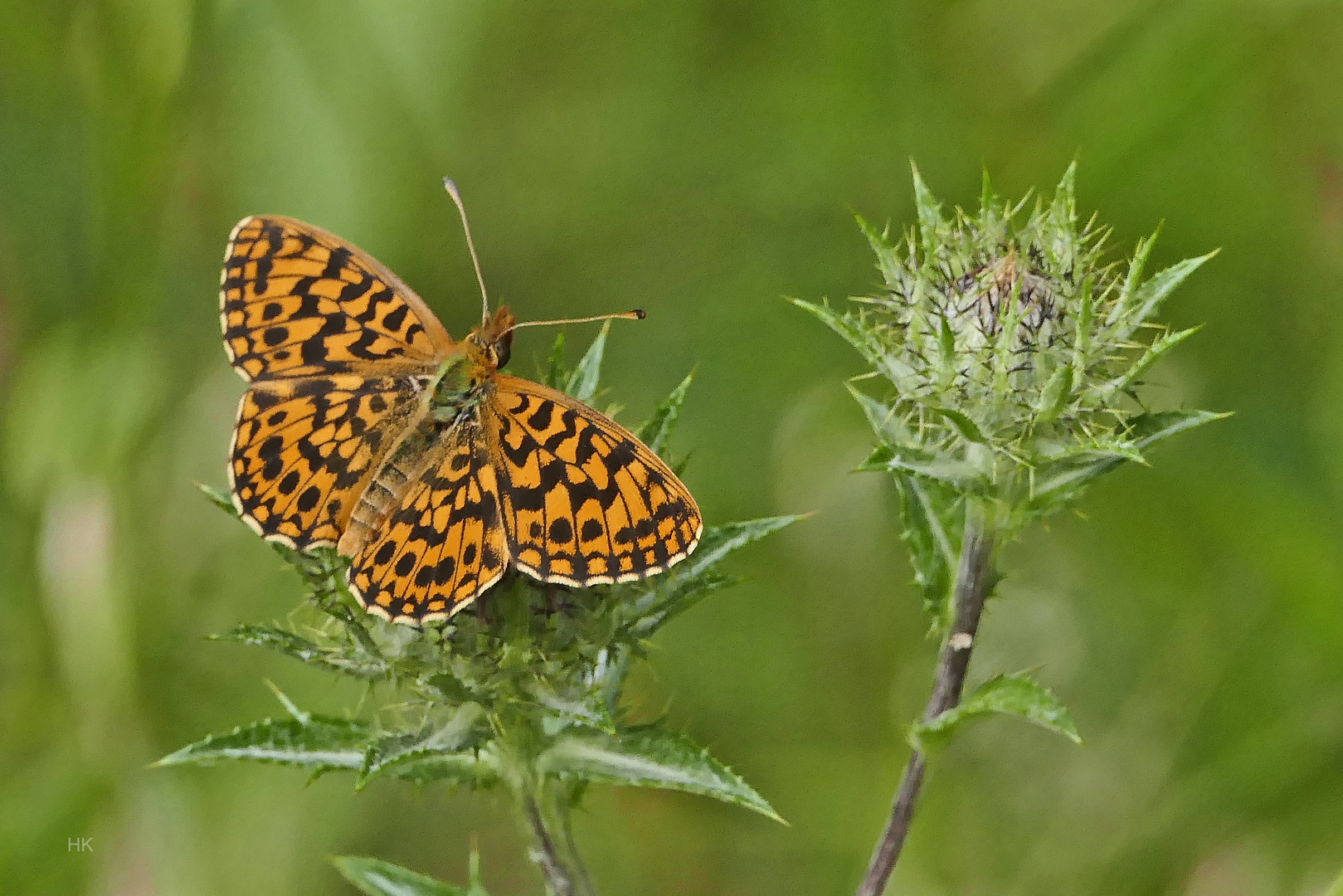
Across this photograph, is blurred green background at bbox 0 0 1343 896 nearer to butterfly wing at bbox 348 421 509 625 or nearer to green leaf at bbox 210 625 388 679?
green leaf at bbox 210 625 388 679

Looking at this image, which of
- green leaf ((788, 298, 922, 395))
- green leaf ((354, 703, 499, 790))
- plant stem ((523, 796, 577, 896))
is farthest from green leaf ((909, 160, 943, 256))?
plant stem ((523, 796, 577, 896))

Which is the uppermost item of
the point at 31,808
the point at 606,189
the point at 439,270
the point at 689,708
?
the point at 606,189

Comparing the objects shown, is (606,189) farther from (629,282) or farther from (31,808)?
(31,808)

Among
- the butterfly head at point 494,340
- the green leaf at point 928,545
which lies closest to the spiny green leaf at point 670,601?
the green leaf at point 928,545

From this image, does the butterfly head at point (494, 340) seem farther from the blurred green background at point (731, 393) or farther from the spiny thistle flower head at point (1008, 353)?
the blurred green background at point (731, 393)

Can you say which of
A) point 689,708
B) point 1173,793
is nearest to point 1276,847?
point 1173,793
